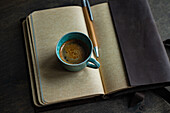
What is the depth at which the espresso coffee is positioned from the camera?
450 mm

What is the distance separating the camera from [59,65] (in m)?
0.48

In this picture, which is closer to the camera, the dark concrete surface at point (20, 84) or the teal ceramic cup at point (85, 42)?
the teal ceramic cup at point (85, 42)

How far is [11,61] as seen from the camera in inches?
22.7

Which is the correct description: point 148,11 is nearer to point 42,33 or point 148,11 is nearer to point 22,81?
point 42,33

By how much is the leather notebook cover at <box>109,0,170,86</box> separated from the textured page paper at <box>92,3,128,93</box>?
0.02 metres

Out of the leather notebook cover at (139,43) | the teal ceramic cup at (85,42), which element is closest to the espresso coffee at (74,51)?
the teal ceramic cup at (85,42)

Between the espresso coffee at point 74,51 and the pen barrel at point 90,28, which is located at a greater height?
the pen barrel at point 90,28

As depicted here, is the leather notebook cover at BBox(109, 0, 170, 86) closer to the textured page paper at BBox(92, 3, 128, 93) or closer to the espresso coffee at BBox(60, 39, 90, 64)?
the textured page paper at BBox(92, 3, 128, 93)

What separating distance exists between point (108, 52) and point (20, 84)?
30cm

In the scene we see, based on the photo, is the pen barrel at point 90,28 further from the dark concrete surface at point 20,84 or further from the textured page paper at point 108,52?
the dark concrete surface at point 20,84

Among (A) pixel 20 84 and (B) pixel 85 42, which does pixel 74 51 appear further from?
(A) pixel 20 84

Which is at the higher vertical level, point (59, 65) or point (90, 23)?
point (90, 23)

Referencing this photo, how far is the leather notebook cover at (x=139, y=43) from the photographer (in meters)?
0.48

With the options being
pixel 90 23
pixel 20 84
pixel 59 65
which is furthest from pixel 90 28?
pixel 20 84
